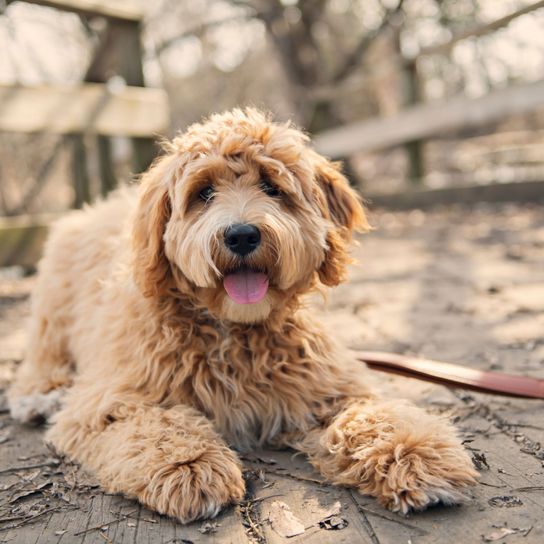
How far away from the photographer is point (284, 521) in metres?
2.22

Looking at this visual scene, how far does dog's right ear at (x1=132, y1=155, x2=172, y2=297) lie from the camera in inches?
115

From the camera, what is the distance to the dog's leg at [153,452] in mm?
2281

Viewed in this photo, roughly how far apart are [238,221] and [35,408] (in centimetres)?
163

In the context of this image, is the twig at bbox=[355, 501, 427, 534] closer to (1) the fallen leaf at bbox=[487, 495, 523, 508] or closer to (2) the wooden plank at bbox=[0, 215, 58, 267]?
(1) the fallen leaf at bbox=[487, 495, 523, 508]

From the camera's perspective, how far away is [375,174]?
21.6 meters

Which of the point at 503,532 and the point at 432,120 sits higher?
the point at 432,120

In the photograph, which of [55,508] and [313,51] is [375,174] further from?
[55,508]

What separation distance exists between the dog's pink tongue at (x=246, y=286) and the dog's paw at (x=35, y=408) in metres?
1.32

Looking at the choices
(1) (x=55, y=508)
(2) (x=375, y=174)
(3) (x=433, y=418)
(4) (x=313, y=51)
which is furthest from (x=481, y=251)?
(2) (x=375, y=174)

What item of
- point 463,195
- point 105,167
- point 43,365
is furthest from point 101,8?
point 463,195

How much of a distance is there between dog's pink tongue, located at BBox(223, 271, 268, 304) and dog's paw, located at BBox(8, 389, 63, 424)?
1.32 metres

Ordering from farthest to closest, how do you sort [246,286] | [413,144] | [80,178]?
[413,144] → [80,178] → [246,286]

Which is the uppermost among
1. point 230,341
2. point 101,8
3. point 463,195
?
point 101,8

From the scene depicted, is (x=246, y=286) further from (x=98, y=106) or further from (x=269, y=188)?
(x=98, y=106)
